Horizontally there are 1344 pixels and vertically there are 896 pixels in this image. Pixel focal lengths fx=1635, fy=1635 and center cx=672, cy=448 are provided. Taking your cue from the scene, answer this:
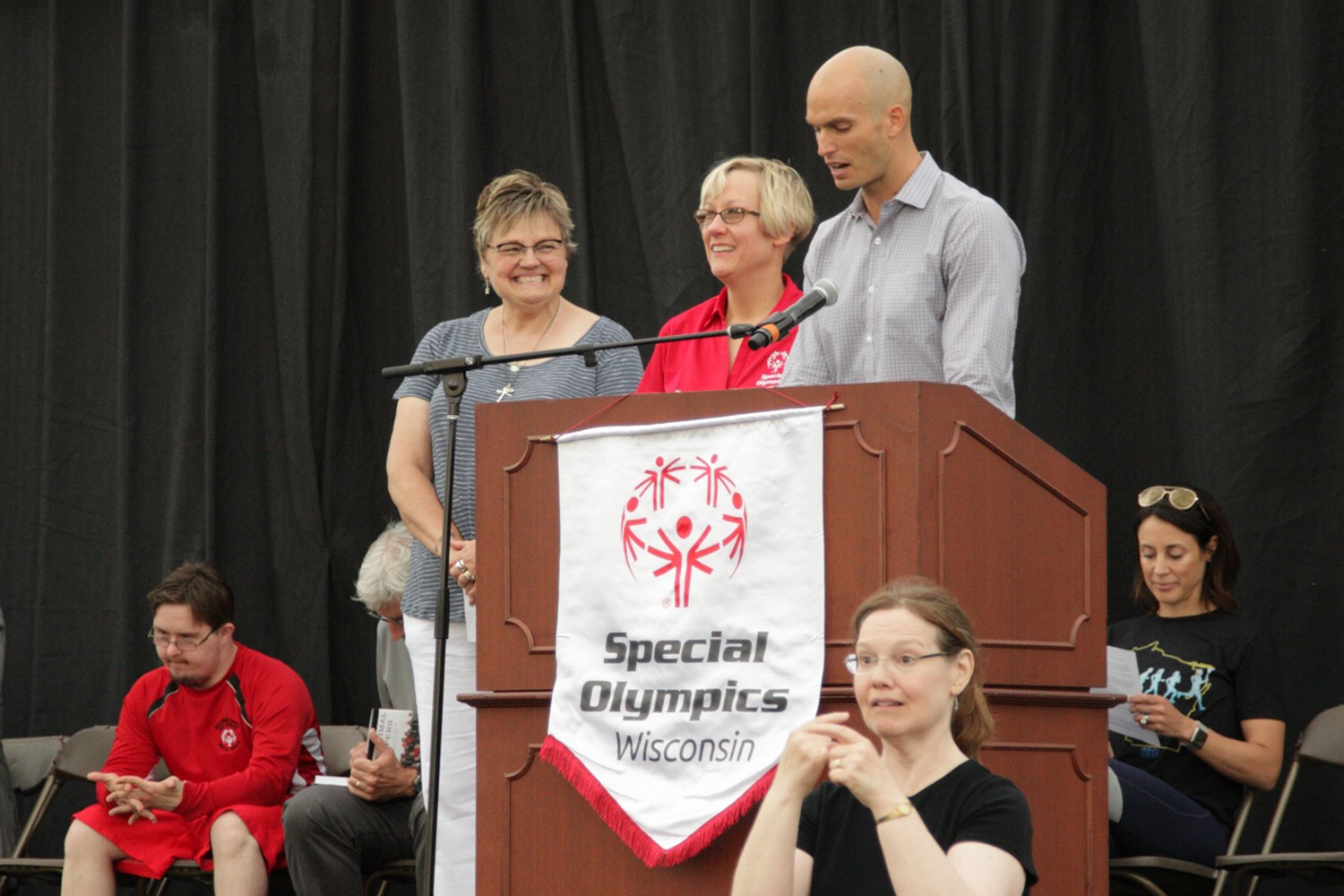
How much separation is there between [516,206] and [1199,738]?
2024mm

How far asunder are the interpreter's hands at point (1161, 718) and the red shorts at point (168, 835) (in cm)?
233

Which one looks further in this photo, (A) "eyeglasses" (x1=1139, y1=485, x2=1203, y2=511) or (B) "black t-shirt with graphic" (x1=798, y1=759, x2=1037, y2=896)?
(A) "eyeglasses" (x1=1139, y1=485, x2=1203, y2=511)

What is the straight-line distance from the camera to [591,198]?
527 centimetres

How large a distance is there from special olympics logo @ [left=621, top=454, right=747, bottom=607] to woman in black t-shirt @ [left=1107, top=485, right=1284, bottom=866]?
1.35m

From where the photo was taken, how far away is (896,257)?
3297 millimetres

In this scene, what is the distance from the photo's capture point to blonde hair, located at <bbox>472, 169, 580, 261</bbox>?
12.5 ft

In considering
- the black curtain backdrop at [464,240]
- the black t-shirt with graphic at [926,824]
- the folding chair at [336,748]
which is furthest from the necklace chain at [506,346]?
the folding chair at [336,748]

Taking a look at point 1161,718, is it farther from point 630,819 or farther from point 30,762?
point 30,762

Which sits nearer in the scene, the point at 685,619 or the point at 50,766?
the point at 685,619

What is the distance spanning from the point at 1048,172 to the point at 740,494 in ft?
7.35

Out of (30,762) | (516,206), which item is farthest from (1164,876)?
(30,762)

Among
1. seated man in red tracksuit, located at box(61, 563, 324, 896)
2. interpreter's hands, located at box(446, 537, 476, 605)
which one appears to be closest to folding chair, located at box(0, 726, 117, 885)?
seated man in red tracksuit, located at box(61, 563, 324, 896)

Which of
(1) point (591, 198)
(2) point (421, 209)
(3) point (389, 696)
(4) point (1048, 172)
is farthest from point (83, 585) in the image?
(4) point (1048, 172)

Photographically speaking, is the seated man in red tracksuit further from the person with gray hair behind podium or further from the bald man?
the bald man
